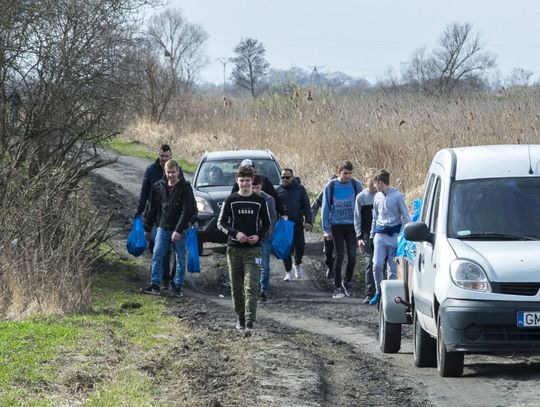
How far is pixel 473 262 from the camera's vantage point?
958cm

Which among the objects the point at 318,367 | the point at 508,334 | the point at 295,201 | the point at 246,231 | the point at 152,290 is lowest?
the point at 318,367

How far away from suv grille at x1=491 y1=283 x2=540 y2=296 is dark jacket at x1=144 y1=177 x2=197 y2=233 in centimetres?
781

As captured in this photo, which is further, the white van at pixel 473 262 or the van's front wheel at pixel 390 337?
the van's front wheel at pixel 390 337

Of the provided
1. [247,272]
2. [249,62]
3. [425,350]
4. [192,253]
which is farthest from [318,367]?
[249,62]

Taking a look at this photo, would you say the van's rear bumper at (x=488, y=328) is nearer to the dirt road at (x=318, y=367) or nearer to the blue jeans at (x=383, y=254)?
the dirt road at (x=318, y=367)

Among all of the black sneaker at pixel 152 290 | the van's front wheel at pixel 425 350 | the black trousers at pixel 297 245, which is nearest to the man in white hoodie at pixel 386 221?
the black trousers at pixel 297 245

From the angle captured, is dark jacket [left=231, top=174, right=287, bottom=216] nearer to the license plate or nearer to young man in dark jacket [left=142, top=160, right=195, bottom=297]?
young man in dark jacket [left=142, top=160, right=195, bottom=297]

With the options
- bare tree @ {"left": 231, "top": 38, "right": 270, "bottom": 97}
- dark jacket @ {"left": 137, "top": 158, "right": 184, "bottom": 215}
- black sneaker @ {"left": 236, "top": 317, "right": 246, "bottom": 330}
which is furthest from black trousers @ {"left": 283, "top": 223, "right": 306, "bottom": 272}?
bare tree @ {"left": 231, "top": 38, "right": 270, "bottom": 97}

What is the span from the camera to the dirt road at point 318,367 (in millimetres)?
9070

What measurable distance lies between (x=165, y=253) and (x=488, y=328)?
8.27 m

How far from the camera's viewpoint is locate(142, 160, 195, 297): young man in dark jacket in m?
16.7

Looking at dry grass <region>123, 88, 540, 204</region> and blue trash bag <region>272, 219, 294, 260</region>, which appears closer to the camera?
blue trash bag <region>272, 219, 294, 260</region>

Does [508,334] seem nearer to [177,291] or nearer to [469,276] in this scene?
[469,276]

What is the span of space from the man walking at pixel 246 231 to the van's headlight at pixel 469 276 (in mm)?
3960
